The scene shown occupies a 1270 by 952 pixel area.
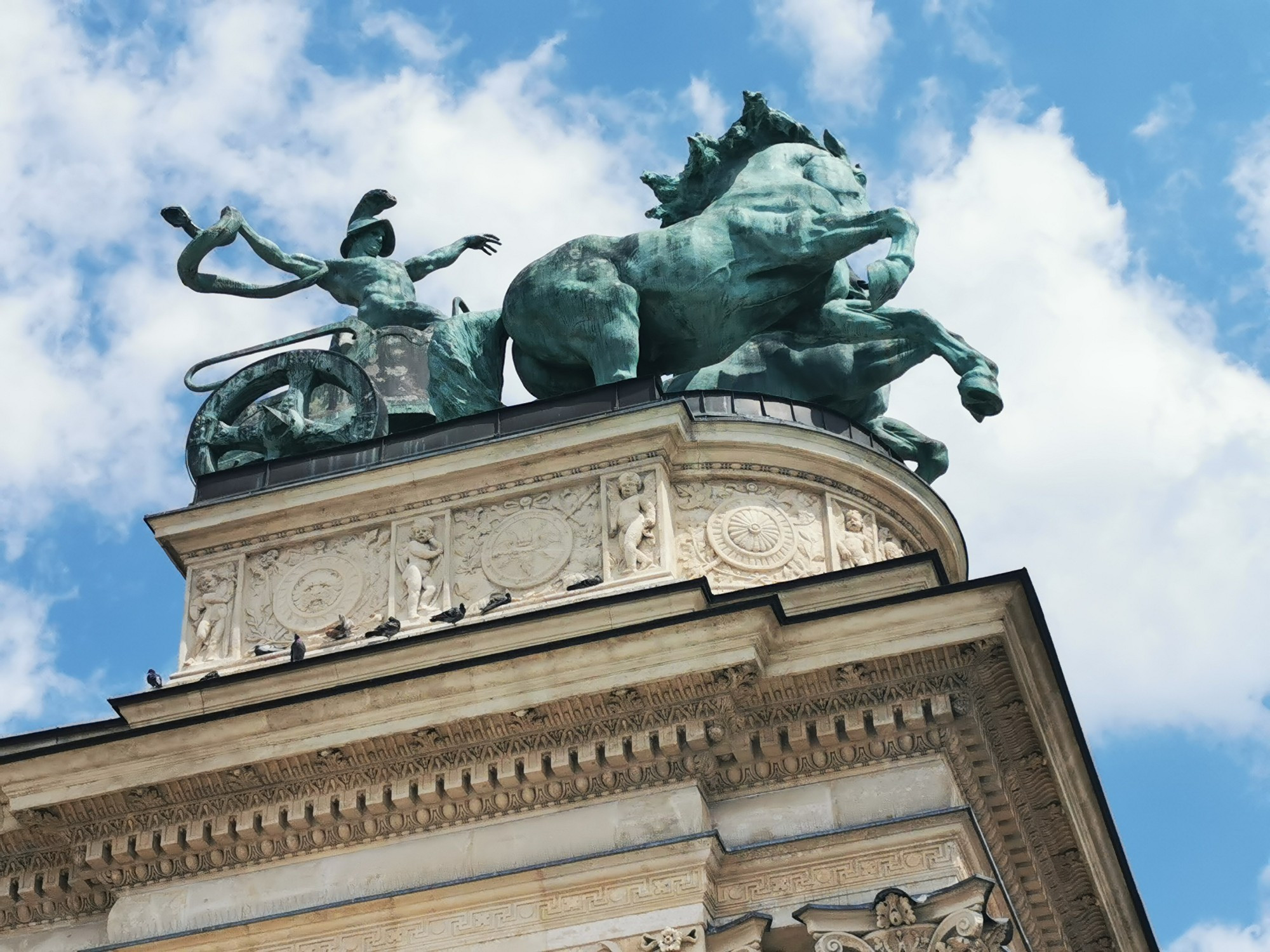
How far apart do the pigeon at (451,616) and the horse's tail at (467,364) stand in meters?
3.27

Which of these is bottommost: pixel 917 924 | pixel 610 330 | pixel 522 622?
pixel 917 924

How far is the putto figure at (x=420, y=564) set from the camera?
20.7 m

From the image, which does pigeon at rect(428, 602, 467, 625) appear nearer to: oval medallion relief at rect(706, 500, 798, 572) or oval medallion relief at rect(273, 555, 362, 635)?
oval medallion relief at rect(273, 555, 362, 635)

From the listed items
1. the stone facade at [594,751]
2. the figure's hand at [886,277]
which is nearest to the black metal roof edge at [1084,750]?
the stone facade at [594,751]

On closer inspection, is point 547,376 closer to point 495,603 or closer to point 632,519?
point 632,519

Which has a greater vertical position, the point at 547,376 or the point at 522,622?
the point at 547,376

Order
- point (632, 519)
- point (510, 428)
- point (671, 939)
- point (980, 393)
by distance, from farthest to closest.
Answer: point (980, 393) → point (510, 428) → point (632, 519) → point (671, 939)

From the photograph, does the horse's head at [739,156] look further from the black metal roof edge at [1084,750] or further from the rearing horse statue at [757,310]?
the black metal roof edge at [1084,750]

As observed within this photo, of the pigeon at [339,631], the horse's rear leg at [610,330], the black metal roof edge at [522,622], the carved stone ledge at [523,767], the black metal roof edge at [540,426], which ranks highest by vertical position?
the horse's rear leg at [610,330]

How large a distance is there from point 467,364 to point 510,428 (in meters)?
2.14

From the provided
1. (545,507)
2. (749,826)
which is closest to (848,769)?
(749,826)

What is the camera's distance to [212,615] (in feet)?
70.2

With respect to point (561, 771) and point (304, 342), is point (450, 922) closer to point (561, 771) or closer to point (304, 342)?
point (561, 771)

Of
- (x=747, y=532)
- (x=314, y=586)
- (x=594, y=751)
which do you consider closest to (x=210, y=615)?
(x=314, y=586)
